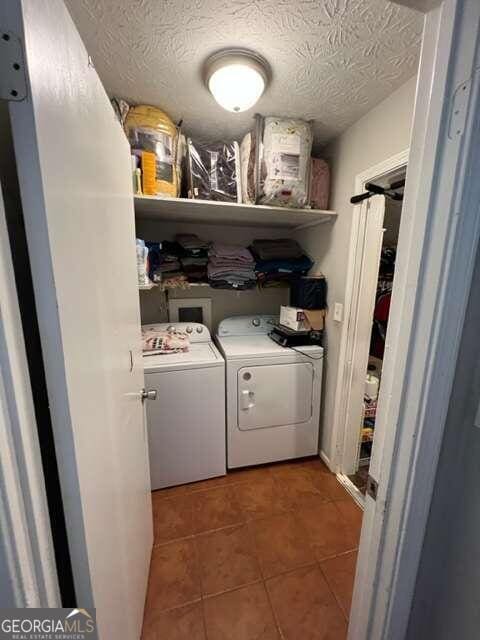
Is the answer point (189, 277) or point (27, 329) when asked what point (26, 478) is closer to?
point (27, 329)

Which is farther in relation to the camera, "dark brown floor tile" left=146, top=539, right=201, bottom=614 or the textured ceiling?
"dark brown floor tile" left=146, top=539, right=201, bottom=614

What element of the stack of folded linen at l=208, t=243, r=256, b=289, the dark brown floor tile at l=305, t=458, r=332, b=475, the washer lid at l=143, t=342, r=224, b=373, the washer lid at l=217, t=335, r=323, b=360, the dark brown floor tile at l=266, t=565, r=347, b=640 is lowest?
the dark brown floor tile at l=305, t=458, r=332, b=475

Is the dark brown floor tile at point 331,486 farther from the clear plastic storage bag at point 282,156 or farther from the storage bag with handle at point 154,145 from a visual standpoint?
the storage bag with handle at point 154,145

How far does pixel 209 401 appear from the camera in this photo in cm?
177

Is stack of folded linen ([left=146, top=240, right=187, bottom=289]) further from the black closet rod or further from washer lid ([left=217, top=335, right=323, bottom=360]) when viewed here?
the black closet rod

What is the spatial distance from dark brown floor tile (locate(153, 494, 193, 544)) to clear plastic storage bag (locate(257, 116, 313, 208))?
2034mm

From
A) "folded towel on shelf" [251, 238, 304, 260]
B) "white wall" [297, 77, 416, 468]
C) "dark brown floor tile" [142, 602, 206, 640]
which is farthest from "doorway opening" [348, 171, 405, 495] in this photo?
"dark brown floor tile" [142, 602, 206, 640]

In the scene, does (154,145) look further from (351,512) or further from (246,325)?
(351,512)

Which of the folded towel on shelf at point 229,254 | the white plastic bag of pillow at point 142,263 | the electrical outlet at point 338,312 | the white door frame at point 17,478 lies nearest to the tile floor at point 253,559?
the white door frame at point 17,478

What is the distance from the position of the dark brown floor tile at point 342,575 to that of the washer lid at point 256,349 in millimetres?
1146

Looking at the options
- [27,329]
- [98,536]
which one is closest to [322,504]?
[98,536]

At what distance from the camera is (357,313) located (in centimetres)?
171

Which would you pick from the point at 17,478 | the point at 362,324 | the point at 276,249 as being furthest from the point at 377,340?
the point at 17,478

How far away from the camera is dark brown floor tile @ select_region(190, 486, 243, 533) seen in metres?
1.58
